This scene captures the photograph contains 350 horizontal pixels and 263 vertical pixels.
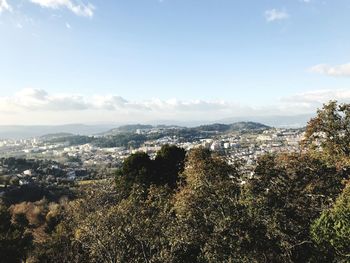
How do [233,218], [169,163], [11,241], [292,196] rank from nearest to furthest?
[233,218]
[292,196]
[11,241]
[169,163]

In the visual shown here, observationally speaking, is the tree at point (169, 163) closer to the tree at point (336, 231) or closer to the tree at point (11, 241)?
the tree at point (11, 241)

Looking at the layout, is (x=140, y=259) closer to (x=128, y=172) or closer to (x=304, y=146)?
(x=304, y=146)

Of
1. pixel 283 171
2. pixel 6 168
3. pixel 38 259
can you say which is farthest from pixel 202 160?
pixel 6 168

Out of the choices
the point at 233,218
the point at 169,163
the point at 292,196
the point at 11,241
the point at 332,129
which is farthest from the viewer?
the point at 169,163

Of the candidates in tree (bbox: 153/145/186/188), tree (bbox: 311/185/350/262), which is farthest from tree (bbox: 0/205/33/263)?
tree (bbox: 311/185/350/262)

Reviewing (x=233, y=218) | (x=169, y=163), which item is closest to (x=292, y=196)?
(x=233, y=218)

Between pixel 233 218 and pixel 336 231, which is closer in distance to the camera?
pixel 336 231

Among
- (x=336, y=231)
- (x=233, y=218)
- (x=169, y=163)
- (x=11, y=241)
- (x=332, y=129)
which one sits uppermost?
(x=332, y=129)

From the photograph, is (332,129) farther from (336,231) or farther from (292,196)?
(336,231)
